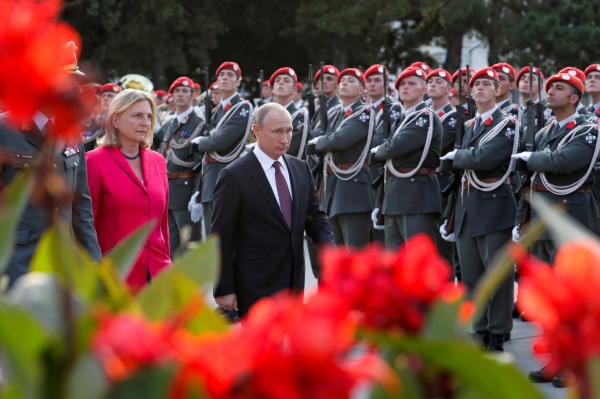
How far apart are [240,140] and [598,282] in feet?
36.2

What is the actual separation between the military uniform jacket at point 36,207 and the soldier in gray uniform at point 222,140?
6.74m

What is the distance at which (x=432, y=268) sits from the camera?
A: 1.13 meters

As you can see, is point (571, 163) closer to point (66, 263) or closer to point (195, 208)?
point (195, 208)

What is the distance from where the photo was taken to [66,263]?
1152 millimetres

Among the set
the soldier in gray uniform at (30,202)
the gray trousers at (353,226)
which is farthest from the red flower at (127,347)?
the gray trousers at (353,226)

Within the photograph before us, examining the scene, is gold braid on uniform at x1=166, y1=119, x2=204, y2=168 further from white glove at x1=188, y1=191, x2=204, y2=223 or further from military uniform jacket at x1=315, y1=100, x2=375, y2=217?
military uniform jacket at x1=315, y1=100, x2=375, y2=217

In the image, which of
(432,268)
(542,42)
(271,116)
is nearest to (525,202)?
(271,116)

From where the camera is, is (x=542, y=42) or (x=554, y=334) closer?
(x=554, y=334)

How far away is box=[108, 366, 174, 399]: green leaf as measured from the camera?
0.99 m

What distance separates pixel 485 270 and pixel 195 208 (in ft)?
14.4

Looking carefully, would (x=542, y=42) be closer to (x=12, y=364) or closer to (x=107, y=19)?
(x=107, y=19)

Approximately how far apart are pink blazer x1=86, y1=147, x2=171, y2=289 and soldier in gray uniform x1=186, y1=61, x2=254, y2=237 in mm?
6166

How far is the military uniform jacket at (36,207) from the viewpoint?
425cm

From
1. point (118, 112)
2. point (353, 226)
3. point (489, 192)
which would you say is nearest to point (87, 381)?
point (118, 112)
